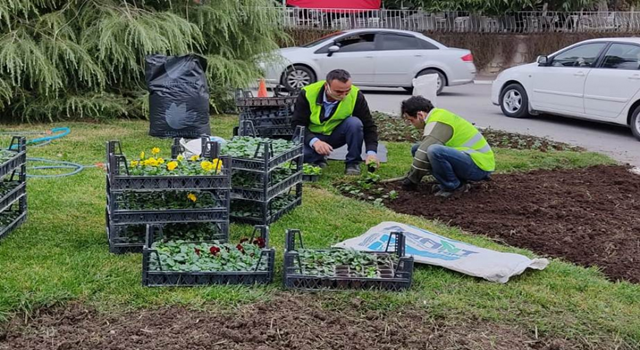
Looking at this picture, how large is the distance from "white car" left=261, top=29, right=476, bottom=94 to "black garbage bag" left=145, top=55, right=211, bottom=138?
7.71 meters

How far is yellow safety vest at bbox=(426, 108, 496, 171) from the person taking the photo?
6.81 meters

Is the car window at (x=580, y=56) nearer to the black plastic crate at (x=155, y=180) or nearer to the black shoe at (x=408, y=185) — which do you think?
the black shoe at (x=408, y=185)

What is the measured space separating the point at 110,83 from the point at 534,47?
16.7 metres

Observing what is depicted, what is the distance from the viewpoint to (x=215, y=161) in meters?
5.11

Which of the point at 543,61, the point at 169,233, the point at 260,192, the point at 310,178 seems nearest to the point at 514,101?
the point at 543,61

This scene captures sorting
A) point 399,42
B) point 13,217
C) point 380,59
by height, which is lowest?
point 13,217

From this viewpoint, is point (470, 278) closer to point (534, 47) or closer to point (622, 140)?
point (622, 140)

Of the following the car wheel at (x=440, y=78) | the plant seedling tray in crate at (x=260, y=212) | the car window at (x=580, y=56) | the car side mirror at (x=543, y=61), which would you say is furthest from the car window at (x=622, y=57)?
the plant seedling tray in crate at (x=260, y=212)

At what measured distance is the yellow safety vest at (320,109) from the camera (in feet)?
25.4

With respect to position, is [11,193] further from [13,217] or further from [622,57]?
[622,57]

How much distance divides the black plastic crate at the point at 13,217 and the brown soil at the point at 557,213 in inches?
120

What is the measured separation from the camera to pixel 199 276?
4.38 m

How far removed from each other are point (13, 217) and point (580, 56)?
395 inches

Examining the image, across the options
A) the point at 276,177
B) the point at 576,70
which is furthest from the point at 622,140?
the point at 276,177
